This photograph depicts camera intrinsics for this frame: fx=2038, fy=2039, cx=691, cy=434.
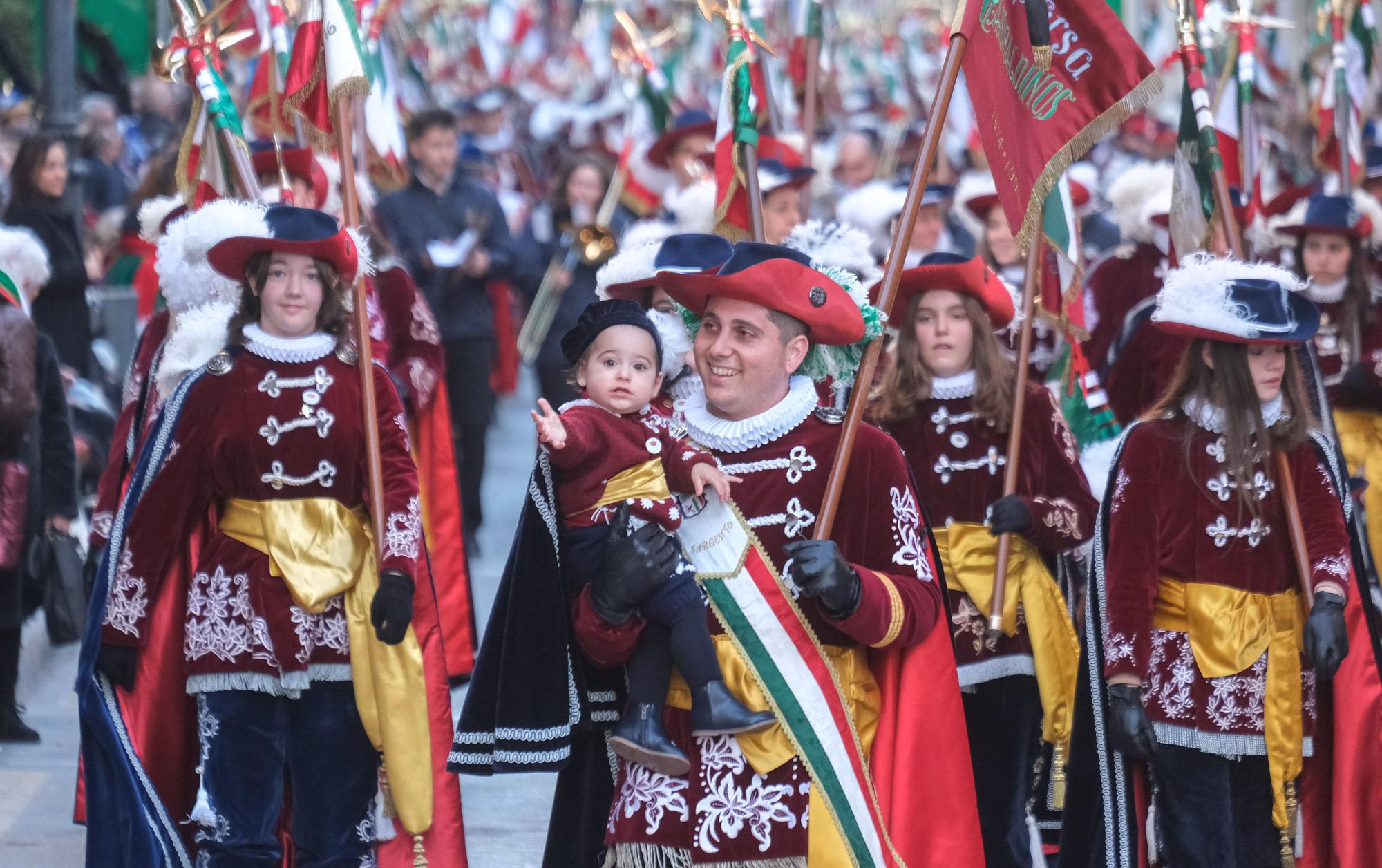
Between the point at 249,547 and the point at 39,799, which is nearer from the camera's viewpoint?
the point at 249,547

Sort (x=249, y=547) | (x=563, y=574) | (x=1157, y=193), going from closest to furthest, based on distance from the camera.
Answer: (x=563, y=574), (x=249, y=547), (x=1157, y=193)

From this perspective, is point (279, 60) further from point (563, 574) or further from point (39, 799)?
point (563, 574)

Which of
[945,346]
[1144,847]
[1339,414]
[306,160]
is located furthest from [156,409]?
[1339,414]

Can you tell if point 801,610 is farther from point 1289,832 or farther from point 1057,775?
point 1057,775

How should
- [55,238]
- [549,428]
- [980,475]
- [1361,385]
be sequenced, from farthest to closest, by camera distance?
[55,238] < [1361,385] < [980,475] < [549,428]

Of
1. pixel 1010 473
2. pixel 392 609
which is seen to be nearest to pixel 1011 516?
pixel 1010 473

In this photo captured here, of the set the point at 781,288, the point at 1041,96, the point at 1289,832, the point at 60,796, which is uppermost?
the point at 1041,96

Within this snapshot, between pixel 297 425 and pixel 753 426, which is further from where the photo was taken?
pixel 297 425

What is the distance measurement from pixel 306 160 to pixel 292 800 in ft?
9.13

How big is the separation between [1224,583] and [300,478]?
2354mm

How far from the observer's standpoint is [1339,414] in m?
→ 7.82

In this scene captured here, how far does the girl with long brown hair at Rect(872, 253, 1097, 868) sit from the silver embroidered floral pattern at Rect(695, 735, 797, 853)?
1.74 metres

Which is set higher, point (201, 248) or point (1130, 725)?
point (201, 248)

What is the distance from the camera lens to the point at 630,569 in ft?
13.3
